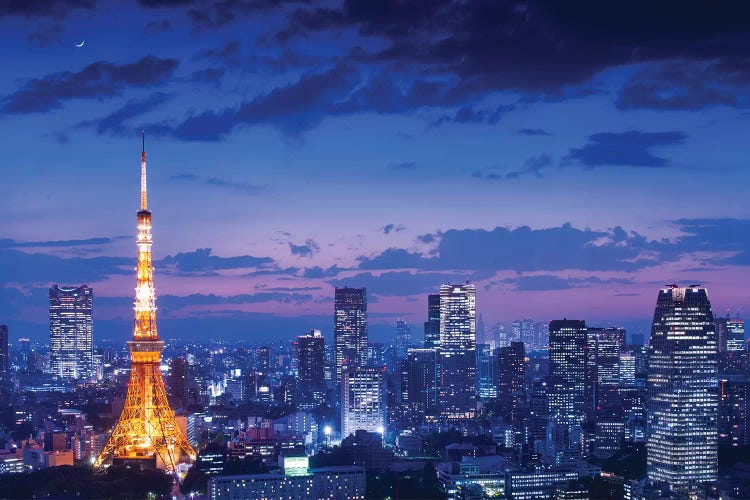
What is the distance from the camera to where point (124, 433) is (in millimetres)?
18719

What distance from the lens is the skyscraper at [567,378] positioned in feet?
87.8

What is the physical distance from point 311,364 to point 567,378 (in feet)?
35.7

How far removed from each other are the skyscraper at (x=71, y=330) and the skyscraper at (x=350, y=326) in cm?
946

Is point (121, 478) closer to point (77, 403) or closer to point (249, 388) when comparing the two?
point (77, 403)

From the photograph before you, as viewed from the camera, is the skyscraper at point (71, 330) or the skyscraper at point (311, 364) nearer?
the skyscraper at point (311, 364)

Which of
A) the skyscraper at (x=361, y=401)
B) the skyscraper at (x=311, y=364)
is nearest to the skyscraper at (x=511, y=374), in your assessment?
the skyscraper at (x=361, y=401)

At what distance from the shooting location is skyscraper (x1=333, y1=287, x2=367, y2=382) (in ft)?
129

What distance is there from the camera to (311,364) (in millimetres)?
37969

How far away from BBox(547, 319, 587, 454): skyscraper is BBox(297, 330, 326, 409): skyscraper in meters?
8.42

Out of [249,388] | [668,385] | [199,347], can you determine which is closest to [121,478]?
[668,385]

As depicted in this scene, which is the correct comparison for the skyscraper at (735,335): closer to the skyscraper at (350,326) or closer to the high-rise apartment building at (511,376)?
the high-rise apartment building at (511,376)

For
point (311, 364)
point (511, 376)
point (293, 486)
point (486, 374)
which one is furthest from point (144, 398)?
point (486, 374)

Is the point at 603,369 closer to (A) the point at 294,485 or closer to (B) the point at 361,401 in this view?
(B) the point at 361,401

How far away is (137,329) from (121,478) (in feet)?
10.1
